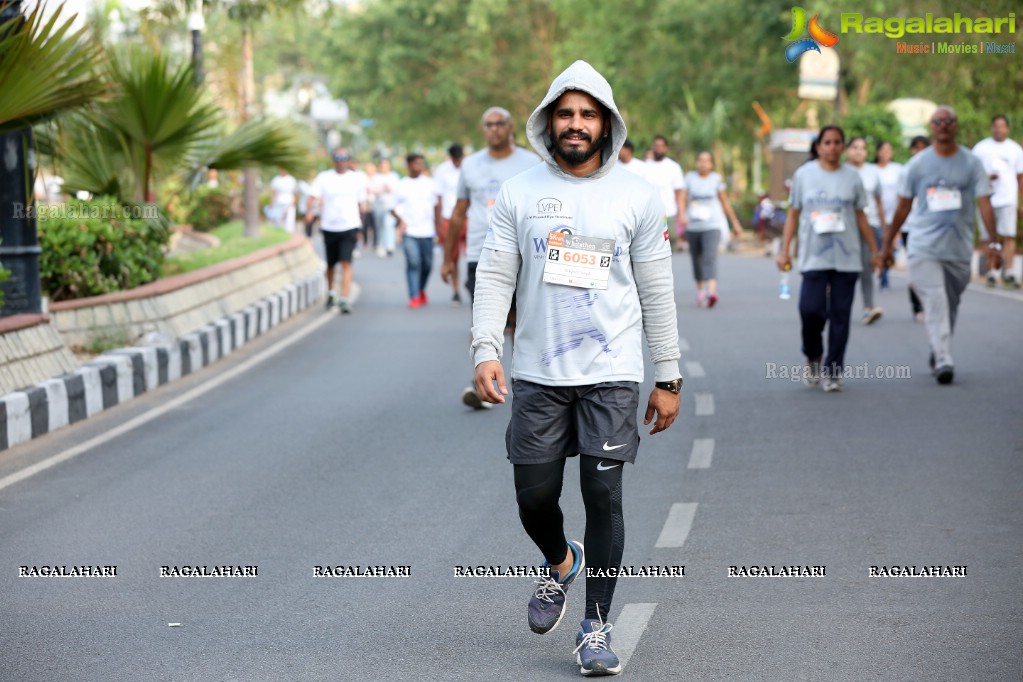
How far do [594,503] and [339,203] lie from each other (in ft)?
48.5

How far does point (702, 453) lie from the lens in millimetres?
9609

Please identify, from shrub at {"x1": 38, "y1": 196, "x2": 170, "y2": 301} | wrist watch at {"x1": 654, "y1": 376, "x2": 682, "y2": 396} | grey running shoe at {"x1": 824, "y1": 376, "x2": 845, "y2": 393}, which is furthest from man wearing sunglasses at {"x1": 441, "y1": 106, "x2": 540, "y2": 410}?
wrist watch at {"x1": 654, "y1": 376, "x2": 682, "y2": 396}

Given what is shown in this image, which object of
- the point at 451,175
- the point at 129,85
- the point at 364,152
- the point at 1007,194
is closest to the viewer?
the point at 129,85

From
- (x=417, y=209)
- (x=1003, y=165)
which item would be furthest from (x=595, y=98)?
(x=417, y=209)

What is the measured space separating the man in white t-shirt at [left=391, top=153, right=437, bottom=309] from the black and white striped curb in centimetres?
317

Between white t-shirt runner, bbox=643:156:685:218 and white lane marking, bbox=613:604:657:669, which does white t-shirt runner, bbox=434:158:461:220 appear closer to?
white t-shirt runner, bbox=643:156:685:218

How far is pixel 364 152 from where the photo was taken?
346 ft

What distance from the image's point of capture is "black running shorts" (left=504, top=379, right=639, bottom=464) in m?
5.43

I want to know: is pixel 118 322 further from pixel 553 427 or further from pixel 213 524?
pixel 553 427

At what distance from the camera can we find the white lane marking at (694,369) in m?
13.4

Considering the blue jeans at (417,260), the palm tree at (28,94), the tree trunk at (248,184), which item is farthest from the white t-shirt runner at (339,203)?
the palm tree at (28,94)

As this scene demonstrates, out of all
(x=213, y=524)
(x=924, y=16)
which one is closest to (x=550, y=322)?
(x=213, y=524)

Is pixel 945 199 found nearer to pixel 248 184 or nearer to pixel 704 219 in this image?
pixel 704 219

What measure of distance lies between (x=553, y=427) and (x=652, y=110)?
46.6 metres
